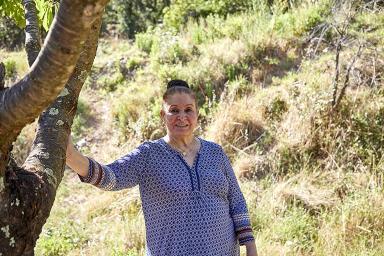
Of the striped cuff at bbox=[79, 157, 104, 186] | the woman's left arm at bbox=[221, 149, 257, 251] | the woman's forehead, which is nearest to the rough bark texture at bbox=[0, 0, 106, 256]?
the striped cuff at bbox=[79, 157, 104, 186]

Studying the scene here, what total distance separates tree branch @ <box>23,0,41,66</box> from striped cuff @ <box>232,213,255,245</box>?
1.16 metres

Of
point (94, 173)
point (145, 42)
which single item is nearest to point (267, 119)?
point (145, 42)

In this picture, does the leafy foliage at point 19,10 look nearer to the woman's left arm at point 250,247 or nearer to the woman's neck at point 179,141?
the woman's neck at point 179,141

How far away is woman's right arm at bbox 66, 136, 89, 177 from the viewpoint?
1.92 metres

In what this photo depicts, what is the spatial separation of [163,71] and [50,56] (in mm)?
5847

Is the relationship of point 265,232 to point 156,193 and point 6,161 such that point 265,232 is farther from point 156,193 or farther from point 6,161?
point 6,161

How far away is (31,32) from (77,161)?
492 mm

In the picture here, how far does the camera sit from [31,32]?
68.1 inches

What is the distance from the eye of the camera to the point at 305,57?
6.48 metres

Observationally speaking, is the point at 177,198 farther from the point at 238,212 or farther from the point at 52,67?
the point at 52,67

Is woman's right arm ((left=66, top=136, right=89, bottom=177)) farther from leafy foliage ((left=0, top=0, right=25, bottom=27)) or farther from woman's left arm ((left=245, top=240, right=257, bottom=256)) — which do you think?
woman's left arm ((left=245, top=240, right=257, bottom=256))

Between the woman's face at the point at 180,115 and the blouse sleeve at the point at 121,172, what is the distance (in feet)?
0.48

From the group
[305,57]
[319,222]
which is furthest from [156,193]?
[305,57]

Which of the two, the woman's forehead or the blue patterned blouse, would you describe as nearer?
the blue patterned blouse
